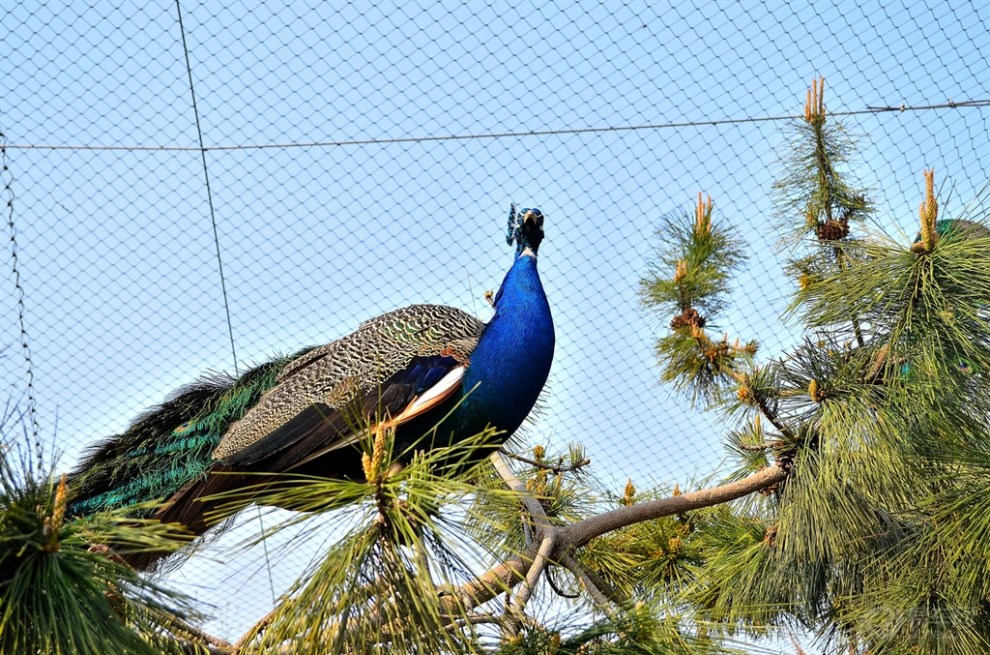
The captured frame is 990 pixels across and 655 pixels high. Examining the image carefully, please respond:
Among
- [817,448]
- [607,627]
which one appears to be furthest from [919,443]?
[607,627]

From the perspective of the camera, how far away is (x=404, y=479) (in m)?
1.61

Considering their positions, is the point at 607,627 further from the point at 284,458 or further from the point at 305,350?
the point at 305,350

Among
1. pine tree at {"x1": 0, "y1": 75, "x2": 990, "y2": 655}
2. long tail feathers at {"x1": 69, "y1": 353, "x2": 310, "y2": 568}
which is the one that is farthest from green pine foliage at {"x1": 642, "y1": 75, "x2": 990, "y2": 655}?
long tail feathers at {"x1": 69, "y1": 353, "x2": 310, "y2": 568}

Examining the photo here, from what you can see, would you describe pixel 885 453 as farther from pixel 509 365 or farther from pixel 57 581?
pixel 57 581

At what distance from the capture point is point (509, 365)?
109 inches

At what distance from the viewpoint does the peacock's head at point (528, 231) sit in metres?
3.08

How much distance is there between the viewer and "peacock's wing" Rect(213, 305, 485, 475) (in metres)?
2.66

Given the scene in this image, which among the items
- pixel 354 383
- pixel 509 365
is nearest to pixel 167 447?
pixel 354 383

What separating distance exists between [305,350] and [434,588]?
1.80m

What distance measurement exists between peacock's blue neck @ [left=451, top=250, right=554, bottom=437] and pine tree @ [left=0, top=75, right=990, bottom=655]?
0.48 feet

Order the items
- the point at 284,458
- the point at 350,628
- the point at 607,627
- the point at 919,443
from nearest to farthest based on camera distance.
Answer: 1. the point at 350,628
2. the point at 607,627
3. the point at 919,443
4. the point at 284,458

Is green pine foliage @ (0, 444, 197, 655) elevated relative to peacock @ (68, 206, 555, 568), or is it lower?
lower

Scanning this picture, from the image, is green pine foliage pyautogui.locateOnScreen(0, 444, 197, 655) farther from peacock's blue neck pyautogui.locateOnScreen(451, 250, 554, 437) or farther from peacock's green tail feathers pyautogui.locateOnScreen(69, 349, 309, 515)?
peacock's green tail feathers pyautogui.locateOnScreen(69, 349, 309, 515)

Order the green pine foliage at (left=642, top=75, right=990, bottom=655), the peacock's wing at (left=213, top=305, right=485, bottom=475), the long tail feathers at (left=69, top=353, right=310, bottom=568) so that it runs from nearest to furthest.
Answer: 1. the green pine foliage at (left=642, top=75, right=990, bottom=655)
2. the peacock's wing at (left=213, top=305, right=485, bottom=475)
3. the long tail feathers at (left=69, top=353, right=310, bottom=568)
